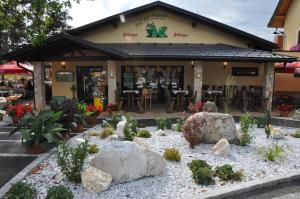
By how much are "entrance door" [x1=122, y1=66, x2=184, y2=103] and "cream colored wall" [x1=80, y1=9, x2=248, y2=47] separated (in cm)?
159

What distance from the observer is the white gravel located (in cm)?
445

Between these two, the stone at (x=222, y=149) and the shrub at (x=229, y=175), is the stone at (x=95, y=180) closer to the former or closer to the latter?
the shrub at (x=229, y=175)

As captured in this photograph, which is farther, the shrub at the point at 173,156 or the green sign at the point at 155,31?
the green sign at the point at 155,31

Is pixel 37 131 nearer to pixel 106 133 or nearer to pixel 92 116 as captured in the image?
pixel 106 133

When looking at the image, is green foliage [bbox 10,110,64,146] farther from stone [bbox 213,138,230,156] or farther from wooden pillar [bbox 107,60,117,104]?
wooden pillar [bbox 107,60,117,104]

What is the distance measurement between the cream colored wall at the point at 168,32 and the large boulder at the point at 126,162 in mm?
10945

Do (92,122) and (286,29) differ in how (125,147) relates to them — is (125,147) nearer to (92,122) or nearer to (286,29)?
(92,122)

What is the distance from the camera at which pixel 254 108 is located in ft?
43.2

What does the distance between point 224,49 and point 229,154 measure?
8940mm

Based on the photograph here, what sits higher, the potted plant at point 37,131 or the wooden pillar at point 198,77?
the wooden pillar at point 198,77

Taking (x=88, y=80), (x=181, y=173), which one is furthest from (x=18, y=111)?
(x=181, y=173)

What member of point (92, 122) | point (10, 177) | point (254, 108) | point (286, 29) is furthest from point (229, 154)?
point (286, 29)

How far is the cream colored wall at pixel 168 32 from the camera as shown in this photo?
14977mm

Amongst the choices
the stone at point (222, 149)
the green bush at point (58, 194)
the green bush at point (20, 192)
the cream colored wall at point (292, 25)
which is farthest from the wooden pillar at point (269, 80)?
the green bush at point (20, 192)
